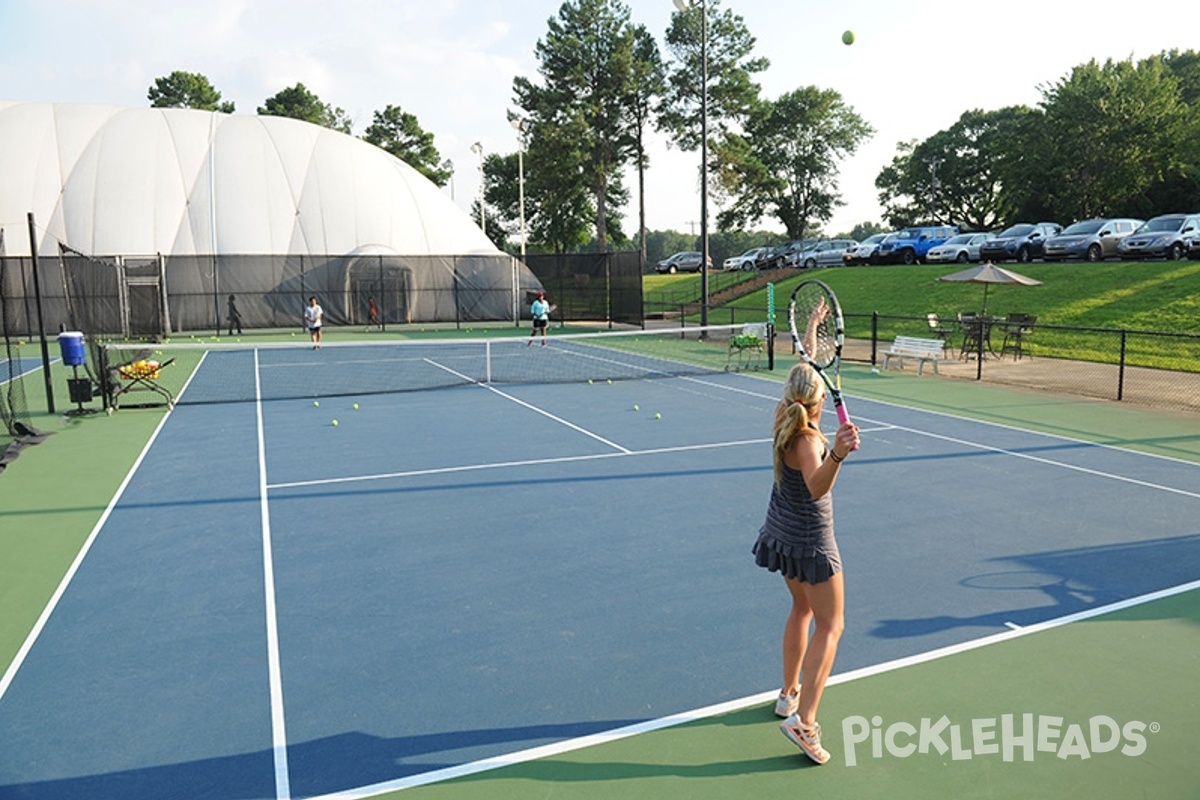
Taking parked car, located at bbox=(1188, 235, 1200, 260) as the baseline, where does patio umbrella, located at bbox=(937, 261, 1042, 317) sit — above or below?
below

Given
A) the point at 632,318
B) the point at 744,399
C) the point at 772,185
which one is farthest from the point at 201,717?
the point at 772,185

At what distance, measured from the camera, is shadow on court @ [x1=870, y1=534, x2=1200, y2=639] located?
6152 millimetres

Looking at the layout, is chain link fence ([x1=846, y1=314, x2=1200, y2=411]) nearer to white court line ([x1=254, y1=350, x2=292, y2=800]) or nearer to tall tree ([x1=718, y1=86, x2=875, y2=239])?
white court line ([x1=254, y1=350, x2=292, y2=800])

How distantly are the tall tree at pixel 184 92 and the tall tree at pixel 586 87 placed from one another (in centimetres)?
3562

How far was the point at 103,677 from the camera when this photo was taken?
5492 millimetres

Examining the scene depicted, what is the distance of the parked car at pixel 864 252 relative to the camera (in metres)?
45.7

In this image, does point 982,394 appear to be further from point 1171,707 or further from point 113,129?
point 113,129

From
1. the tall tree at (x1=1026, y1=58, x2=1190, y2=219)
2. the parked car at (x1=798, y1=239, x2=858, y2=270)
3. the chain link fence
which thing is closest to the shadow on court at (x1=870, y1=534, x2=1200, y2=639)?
the chain link fence

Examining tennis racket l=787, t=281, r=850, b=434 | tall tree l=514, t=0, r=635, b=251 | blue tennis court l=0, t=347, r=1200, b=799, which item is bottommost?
blue tennis court l=0, t=347, r=1200, b=799

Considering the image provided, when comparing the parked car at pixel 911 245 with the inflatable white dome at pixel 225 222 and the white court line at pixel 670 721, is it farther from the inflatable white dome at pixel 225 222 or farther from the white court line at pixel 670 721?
the white court line at pixel 670 721

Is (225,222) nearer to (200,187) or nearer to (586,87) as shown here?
(200,187)

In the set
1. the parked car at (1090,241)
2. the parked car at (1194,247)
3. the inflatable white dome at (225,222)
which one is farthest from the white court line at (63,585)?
the parked car at (1090,241)

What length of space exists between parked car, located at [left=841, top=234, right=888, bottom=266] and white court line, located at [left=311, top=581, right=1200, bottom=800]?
136ft

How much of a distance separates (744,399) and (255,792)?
13374 millimetres
